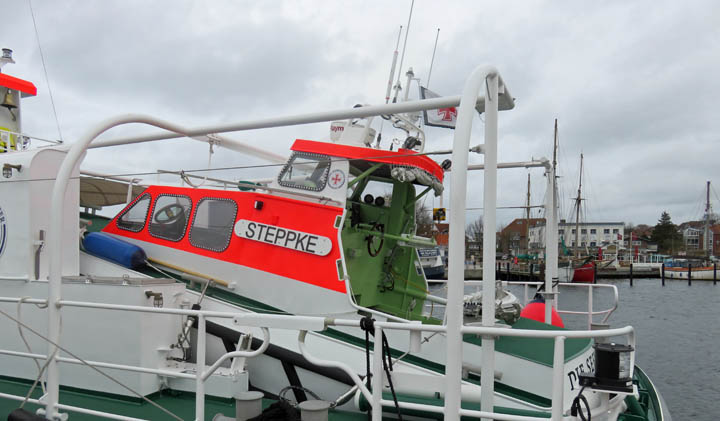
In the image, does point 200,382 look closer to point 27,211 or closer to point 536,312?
point 27,211

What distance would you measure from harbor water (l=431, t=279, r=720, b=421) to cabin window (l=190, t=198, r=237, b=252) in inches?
113

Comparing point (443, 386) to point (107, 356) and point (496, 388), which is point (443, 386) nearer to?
point (496, 388)

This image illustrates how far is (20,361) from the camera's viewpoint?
476 centimetres

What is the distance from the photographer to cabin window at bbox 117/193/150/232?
18.7ft

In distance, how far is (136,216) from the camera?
5762 mm

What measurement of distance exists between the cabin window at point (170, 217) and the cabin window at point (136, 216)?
0.47ft

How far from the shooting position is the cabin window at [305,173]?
16.9 ft

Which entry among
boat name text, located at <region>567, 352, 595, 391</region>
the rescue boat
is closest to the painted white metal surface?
the rescue boat

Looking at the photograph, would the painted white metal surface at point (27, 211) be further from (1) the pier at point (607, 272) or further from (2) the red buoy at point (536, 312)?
(1) the pier at point (607, 272)

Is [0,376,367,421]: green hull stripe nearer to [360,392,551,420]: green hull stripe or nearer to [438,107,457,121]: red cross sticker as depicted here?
[360,392,551,420]: green hull stripe

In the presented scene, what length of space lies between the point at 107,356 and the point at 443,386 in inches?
117

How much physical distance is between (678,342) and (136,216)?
19.0 meters

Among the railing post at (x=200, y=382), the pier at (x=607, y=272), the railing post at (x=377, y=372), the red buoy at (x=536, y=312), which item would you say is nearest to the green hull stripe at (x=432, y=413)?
the railing post at (x=377, y=372)

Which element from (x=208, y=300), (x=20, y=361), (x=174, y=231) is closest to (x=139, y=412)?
(x=208, y=300)
